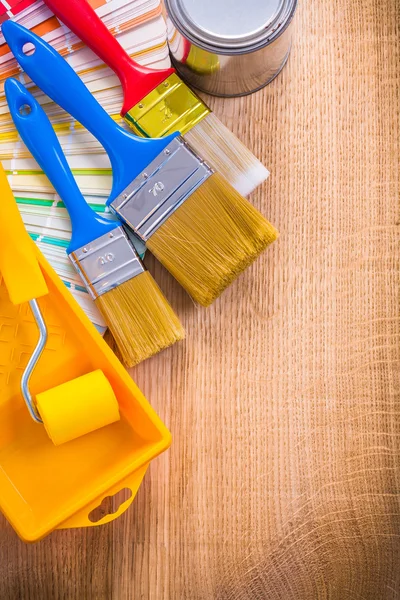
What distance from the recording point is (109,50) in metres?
0.79

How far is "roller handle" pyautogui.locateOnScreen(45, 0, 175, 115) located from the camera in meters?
0.78

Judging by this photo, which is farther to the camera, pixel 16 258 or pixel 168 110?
pixel 168 110

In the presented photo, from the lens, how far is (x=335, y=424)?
829 mm

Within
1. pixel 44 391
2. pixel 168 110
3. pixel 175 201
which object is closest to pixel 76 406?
pixel 44 391

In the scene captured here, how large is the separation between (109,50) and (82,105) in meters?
0.08

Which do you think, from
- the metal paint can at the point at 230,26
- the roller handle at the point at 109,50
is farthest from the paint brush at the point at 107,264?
the metal paint can at the point at 230,26

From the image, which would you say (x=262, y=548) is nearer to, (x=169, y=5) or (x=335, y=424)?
(x=335, y=424)

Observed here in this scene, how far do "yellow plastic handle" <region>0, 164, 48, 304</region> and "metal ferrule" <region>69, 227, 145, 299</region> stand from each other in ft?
0.29

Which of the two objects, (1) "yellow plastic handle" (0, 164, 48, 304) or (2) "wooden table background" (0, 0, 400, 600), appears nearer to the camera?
(1) "yellow plastic handle" (0, 164, 48, 304)

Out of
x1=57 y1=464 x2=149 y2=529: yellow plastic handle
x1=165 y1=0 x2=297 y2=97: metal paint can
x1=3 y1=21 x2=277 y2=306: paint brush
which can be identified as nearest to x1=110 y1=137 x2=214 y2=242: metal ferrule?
x1=3 y1=21 x2=277 y2=306: paint brush

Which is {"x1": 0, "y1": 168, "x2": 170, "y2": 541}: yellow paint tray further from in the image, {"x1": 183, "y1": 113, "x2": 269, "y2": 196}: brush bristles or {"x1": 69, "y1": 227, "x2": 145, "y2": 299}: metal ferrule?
{"x1": 183, "y1": 113, "x2": 269, "y2": 196}: brush bristles

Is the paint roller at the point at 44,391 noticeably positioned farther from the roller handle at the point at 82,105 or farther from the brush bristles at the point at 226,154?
the brush bristles at the point at 226,154

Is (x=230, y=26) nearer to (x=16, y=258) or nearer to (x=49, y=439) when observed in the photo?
(x=16, y=258)

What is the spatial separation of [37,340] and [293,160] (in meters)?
0.42
